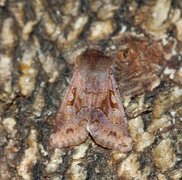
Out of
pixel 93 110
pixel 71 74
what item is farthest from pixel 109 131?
pixel 71 74

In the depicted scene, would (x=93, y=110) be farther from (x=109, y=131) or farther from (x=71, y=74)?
(x=71, y=74)

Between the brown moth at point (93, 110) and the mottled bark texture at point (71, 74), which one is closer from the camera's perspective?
the mottled bark texture at point (71, 74)

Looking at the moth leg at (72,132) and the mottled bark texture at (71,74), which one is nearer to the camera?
the mottled bark texture at (71,74)

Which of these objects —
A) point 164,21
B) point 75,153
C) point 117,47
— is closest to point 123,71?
point 117,47

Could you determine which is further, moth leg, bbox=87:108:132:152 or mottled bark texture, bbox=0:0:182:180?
moth leg, bbox=87:108:132:152

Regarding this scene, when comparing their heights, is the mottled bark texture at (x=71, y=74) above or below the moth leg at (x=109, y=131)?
above
